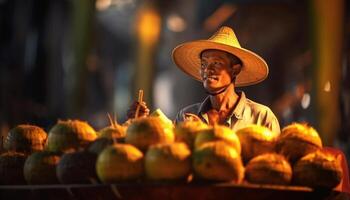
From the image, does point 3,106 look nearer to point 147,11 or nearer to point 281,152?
point 147,11

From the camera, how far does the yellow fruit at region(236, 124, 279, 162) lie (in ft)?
12.3

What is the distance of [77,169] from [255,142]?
2.82ft

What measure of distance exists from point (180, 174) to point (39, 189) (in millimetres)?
694

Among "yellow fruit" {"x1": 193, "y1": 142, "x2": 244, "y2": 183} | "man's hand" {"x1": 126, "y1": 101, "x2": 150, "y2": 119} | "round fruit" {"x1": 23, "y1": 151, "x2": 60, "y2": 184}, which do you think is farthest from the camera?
"man's hand" {"x1": 126, "y1": 101, "x2": 150, "y2": 119}

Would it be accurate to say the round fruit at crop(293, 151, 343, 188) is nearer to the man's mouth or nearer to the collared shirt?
the collared shirt

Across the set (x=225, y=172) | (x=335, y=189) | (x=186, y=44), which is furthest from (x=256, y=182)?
(x=186, y=44)

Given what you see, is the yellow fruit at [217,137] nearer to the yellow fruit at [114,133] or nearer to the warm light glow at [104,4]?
the yellow fruit at [114,133]

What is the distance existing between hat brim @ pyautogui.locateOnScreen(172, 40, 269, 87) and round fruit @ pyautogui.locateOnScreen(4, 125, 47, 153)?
142cm

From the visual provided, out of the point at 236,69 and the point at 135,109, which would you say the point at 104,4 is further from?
the point at 135,109

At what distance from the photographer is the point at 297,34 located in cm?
1353

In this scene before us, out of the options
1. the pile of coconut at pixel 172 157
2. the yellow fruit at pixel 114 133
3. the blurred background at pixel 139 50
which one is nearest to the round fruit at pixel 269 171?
the pile of coconut at pixel 172 157

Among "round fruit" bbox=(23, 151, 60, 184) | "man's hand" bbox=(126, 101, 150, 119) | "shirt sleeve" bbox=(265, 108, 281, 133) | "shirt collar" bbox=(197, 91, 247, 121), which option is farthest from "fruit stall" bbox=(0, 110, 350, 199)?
"shirt collar" bbox=(197, 91, 247, 121)

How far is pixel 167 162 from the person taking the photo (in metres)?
3.38

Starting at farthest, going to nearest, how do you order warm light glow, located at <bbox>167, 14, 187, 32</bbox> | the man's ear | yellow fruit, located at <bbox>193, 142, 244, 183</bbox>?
warm light glow, located at <bbox>167, 14, 187, 32</bbox> → the man's ear → yellow fruit, located at <bbox>193, 142, 244, 183</bbox>
